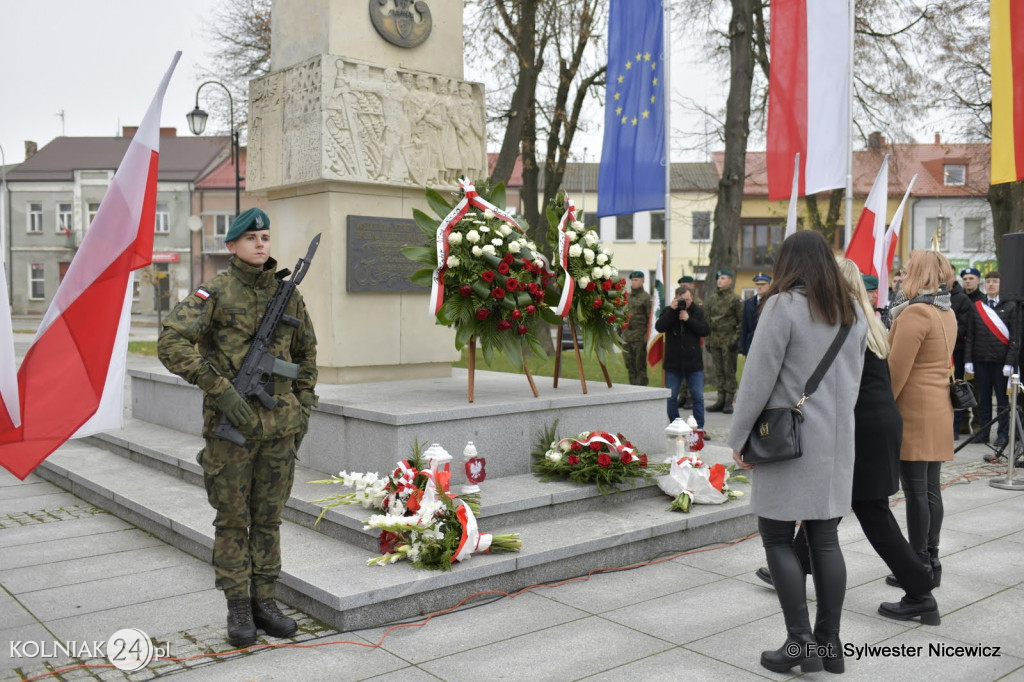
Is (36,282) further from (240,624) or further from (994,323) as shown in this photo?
(240,624)

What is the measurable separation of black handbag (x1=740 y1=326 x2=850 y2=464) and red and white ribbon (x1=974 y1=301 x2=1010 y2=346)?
25.5 feet

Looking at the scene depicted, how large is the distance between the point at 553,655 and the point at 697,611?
3.44 feet

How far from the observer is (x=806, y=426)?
4.04 meters

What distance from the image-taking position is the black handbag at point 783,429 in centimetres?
400

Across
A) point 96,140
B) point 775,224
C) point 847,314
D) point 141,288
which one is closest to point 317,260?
point 847,314

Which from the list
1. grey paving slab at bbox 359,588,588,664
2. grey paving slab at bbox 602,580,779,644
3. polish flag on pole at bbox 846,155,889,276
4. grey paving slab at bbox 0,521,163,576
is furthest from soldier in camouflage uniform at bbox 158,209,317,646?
polish flag on pole at bbox 846,155,889,276

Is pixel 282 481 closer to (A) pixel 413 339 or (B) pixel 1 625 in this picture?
(B) pixel 1 625

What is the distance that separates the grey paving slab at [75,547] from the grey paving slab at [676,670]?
3670 mm

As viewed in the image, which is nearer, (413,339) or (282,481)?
(282,481)

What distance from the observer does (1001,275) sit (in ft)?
28.6

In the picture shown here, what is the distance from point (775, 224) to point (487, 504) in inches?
1785

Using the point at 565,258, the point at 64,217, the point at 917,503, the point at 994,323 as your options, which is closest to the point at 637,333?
the point at 994,323

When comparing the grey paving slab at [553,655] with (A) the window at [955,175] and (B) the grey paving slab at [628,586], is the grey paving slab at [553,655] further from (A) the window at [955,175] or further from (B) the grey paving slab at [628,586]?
(A) the window at [955,175]

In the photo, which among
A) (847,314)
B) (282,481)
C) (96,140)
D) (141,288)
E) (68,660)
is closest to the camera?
(847,314)
